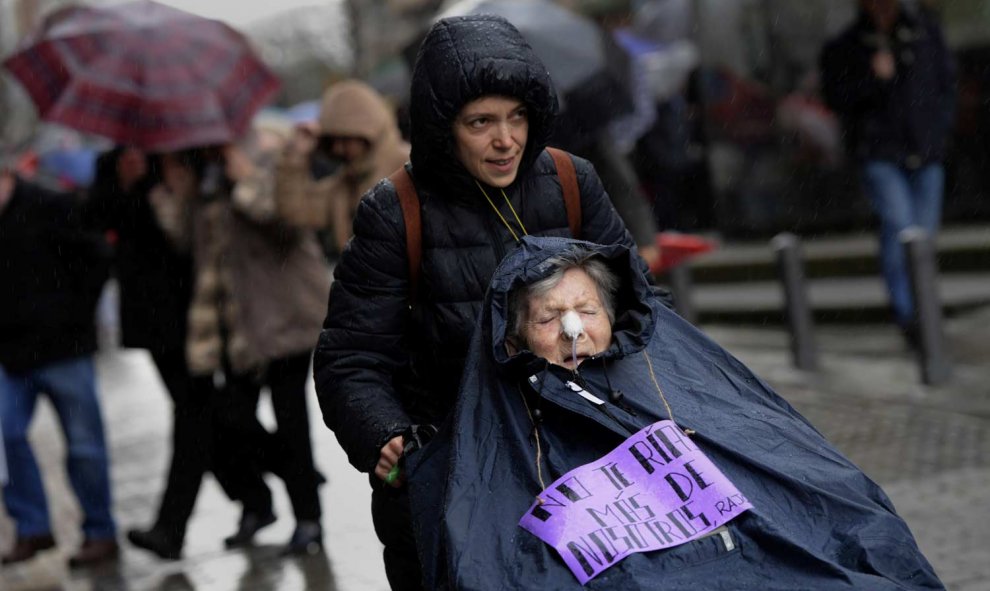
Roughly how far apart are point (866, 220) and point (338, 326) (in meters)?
10.3

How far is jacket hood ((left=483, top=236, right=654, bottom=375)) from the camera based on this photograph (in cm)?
345

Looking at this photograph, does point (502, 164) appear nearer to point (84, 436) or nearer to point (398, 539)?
point (398, 539)

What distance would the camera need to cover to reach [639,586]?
3.12 meters

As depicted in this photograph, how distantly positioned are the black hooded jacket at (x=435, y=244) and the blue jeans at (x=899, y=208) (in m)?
6.79

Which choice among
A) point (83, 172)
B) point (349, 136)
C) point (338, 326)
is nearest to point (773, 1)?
point (349, 136)

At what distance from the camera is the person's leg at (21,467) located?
7504mm

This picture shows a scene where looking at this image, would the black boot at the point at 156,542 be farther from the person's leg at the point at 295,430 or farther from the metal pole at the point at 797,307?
Result: the metal pole at the point at 797,307

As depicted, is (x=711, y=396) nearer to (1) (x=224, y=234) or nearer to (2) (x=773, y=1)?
(1) (x=224, y=234)

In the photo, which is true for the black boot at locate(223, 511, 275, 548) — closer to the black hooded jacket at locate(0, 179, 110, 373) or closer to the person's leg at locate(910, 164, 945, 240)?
the black hooded jacket at locate(0, 179, 110, 373)

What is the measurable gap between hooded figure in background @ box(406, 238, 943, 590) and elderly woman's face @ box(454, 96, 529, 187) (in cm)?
41

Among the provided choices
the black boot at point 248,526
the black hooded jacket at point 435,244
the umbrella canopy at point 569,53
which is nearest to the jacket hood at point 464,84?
the black hooded jacket at point 435,244

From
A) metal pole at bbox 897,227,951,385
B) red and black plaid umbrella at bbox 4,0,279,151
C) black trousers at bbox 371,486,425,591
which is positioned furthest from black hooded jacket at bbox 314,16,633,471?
metal pole at bbox 897,227,951,385

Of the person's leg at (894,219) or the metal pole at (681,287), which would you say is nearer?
the person's leg at (894,219)

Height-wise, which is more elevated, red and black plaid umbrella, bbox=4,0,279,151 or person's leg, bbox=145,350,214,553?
red and black plaid umbrella, bbox=4,0,279,151
